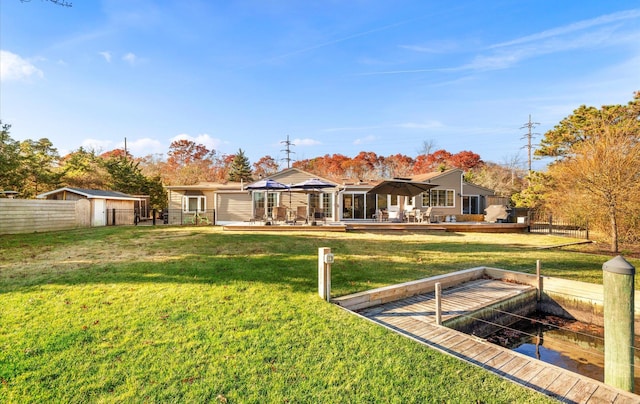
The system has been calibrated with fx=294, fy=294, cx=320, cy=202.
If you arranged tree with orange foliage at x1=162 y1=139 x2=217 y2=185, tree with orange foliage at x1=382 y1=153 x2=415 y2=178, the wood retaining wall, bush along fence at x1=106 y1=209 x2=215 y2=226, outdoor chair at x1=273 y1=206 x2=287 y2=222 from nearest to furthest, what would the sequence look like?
1. the wood retaining wall
2. outdoor chair at x1=273 y1=206 x2=287 y2=222
3. bush along fence at x1=106 y1=209 x2=215 y2=226
4. tree with orange foliage at x1=162 y1=139 x2=217 y2=185
5. tree with orange foliage at x1=382 y1=153 x2=415 y2=178

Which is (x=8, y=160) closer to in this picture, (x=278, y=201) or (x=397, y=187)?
(x=278, y=201)

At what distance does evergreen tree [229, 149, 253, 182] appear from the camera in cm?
3831

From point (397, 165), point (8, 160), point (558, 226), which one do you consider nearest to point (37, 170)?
point (8, 160)

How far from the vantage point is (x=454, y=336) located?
4027 mm

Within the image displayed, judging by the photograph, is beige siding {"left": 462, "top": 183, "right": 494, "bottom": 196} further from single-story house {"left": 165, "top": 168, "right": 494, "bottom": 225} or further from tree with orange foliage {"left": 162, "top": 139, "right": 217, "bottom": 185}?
tree with orange foliage {"left": 162, "top": 139, "right": 217, "bottom": 185}

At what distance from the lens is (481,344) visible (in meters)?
3.79

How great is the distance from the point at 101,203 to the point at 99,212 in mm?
618

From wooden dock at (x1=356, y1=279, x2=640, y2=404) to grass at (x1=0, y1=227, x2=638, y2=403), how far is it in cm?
40

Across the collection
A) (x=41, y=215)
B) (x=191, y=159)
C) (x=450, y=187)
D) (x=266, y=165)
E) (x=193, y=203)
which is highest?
(x=191, y=159)

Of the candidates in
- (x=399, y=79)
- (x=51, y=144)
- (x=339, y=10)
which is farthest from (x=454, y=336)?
(x=51, y=144)

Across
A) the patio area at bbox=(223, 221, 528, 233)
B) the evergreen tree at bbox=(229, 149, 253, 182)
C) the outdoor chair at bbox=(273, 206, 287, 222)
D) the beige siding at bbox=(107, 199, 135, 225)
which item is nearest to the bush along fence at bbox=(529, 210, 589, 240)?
the patio area at bbox=(223, 221, 528, 233)

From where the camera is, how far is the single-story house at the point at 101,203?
696 inches

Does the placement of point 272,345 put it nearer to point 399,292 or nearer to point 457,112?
point 399,292

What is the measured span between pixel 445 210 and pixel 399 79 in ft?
33.6
